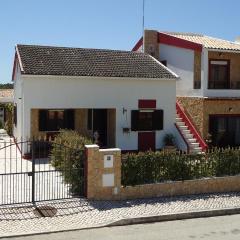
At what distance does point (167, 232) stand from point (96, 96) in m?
12.2

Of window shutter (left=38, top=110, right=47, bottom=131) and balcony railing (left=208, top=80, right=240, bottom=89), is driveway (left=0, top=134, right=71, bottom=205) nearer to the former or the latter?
window shutter (left=38, top=110, right=47, bottom=131)

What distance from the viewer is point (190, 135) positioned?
23.8 meters

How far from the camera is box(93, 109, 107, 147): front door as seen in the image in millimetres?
24172

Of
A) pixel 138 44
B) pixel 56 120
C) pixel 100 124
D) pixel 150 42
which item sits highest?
pixel 138 44

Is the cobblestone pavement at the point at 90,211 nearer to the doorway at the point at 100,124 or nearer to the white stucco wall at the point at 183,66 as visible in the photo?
the doorway at the point at 100,124

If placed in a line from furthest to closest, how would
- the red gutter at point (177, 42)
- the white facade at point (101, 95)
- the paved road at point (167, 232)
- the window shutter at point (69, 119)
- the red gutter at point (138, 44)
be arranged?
the red gutter at point (138, 44)
the red gutter at point (177, 42)
the window shutter at point (69, 119)
the white facade at point (101, 95)
the paved road at point (167, 232)

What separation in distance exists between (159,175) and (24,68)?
9586 mm

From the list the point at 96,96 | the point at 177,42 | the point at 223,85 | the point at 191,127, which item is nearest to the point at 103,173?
the point at 96,96

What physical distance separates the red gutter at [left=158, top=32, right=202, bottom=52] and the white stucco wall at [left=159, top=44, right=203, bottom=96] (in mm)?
242

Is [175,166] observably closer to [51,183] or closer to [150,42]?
[51,183]

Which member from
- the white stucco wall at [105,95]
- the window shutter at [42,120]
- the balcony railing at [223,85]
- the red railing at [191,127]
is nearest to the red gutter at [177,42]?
the balcony railing at [223,85]

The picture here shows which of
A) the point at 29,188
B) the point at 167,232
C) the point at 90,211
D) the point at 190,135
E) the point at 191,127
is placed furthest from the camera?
the point at 191,127

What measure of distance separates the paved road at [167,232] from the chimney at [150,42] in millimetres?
17402

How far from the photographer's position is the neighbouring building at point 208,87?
79.0ft
